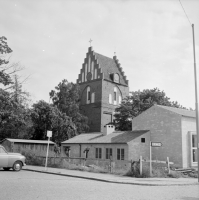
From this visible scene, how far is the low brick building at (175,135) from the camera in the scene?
24.0m

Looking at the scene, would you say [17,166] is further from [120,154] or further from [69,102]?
[69,102]

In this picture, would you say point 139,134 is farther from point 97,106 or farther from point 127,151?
point 97,106

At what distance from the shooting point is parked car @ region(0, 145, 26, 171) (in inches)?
695

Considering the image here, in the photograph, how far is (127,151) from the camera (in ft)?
84.8

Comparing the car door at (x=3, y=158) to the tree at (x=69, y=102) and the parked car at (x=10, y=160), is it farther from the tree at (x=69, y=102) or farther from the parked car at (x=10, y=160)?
the tree at (x=69, y=102)

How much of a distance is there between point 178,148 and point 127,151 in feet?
15.3

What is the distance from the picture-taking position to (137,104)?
44.8 m

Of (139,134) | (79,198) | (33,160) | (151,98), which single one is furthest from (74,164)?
(151,98)

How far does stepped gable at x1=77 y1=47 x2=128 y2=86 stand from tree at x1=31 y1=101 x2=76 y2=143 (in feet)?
43.9

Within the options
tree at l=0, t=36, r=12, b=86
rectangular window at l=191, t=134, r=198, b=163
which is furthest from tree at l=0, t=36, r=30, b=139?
rectangular window at l=191, t=134, r=198, b=163


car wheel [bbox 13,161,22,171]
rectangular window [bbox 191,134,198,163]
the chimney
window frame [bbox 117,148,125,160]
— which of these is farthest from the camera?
the chimney

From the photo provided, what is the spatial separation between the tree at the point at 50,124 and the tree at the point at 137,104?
8279 millimetres

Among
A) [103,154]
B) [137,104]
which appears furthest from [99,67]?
[103,154]

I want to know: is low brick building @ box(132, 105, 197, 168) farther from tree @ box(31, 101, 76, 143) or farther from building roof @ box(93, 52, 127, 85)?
building roof @ box(93, 52, 127, 85)
